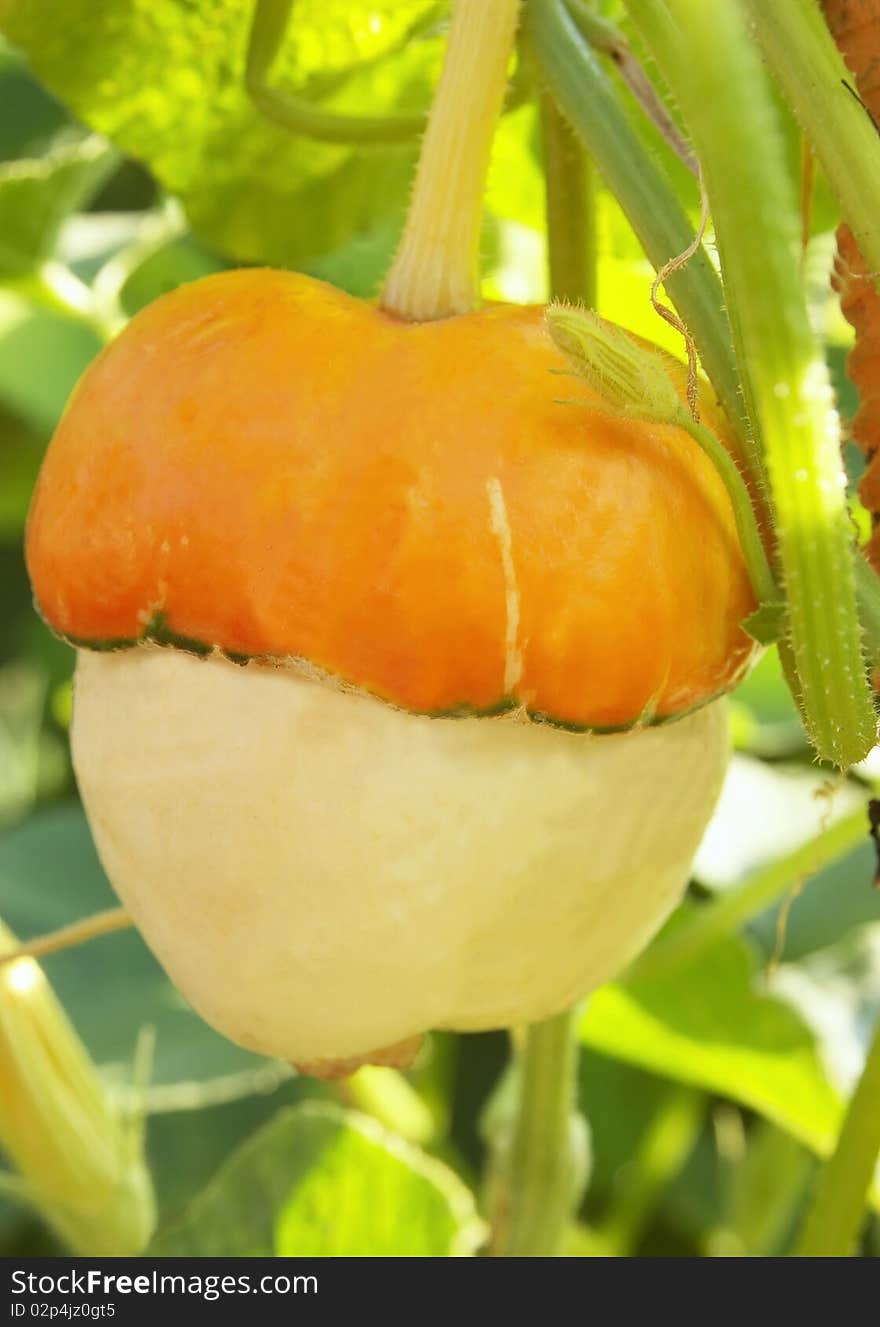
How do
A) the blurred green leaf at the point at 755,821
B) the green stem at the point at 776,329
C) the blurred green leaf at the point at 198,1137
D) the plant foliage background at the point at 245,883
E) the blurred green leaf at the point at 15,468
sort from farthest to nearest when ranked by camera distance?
the blurred green leaf at the point at 15,468
the blurred green leaf at the point at 198,1137
the blurred green leaf at the point at 755,821
the plant foliage background at the point at 245,883
the green stem at the point at 776,329

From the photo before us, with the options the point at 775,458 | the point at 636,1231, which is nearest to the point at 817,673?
the point at 775,458

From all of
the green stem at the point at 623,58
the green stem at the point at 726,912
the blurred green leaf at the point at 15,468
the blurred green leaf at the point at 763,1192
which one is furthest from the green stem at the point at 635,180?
the blurred green leaf at the point at 15,468

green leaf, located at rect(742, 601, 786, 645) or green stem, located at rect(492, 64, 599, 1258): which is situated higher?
green leaf, located at rect(742, 601, 786, 645)

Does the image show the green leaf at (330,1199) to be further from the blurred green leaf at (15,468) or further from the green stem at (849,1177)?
the blurred green leaf at (15,468)

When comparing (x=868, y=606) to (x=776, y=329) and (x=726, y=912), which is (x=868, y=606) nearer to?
(x=776, y=329)

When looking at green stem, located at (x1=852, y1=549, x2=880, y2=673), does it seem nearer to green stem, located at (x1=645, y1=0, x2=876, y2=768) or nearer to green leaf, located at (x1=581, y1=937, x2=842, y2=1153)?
green stem, located at (x1=645, y1=0, x2=876, y2=768)

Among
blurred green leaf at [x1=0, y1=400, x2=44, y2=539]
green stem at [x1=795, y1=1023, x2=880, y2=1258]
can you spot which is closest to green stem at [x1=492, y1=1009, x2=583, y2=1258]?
green stem at [x1=795, y1=1023, x2=880, y2=1258]
